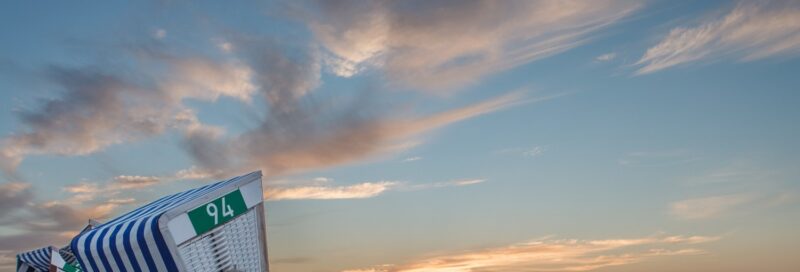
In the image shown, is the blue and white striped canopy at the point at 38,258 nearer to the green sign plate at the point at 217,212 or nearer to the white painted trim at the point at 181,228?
the green sign plate at the point at 217,212

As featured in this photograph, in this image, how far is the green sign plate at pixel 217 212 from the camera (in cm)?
1083

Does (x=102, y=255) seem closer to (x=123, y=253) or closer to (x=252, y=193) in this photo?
(x=123, y=253)

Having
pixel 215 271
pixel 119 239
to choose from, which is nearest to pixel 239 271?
pixel 215 271

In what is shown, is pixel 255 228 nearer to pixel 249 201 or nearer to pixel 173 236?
pixel 249 201

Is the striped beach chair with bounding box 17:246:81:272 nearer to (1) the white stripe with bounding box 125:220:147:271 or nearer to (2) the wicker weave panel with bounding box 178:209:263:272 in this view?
(1) the white stripe with bounding box 125:220:147:271

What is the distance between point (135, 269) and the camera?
439 inches

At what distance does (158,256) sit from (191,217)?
77cm

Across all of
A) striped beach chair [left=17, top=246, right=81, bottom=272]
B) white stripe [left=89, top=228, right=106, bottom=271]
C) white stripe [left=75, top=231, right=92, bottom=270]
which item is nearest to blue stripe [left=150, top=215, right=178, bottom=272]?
white stripe [left=89, top=228, right=106, bottom=271]

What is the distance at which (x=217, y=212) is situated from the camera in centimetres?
1117

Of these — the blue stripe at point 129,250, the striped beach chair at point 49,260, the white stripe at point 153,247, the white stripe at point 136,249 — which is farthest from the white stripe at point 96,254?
the striped beach chair at point 49,260

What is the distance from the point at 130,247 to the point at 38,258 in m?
15.9

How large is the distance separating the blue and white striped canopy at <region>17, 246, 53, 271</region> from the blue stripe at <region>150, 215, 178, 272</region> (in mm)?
15227

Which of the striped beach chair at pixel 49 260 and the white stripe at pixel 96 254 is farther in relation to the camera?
the striped beach chair at pixel 49 260

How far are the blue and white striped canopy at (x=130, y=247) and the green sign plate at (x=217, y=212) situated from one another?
237 millimetres
